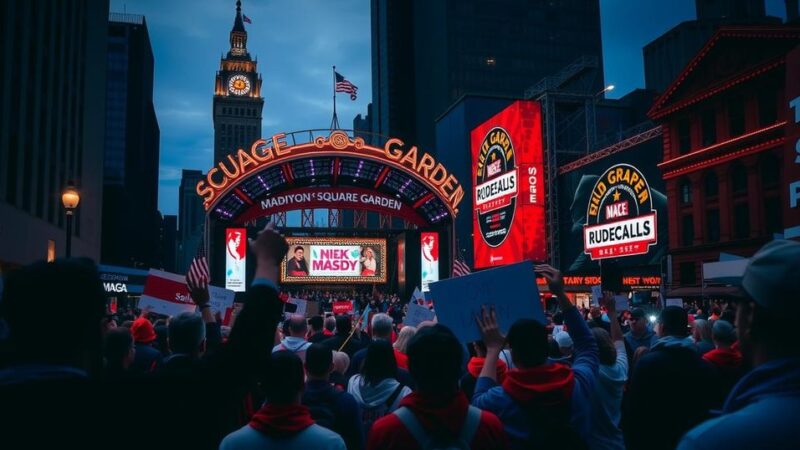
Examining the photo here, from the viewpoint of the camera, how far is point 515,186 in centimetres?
4622

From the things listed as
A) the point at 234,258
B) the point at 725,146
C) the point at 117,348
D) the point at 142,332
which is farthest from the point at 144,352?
the point at 725,146

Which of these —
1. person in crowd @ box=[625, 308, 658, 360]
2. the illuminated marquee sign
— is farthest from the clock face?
person in crowd @ box=[625, 308, 658, 360]

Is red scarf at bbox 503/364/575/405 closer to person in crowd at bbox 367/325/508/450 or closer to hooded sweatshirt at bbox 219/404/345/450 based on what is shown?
person in crowd at bbox 367/325/508/450

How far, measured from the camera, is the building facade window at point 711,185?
112 feet

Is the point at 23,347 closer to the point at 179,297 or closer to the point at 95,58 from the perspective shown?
the point at 179,297

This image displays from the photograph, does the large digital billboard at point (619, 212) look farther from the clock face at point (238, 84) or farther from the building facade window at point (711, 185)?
the clock face at point (238, 84)

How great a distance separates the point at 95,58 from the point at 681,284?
42.0 meters

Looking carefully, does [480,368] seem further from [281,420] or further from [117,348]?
[117,348]

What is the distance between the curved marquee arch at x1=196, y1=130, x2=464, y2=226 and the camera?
2827cm

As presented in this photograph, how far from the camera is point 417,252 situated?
3341 centimetres

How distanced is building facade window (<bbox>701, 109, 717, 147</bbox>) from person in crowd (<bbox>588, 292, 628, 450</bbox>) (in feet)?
107

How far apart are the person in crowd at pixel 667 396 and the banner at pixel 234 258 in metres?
25.6

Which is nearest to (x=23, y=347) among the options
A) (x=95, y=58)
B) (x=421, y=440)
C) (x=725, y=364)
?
(x=421, y=440)

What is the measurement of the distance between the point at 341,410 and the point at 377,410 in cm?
64
